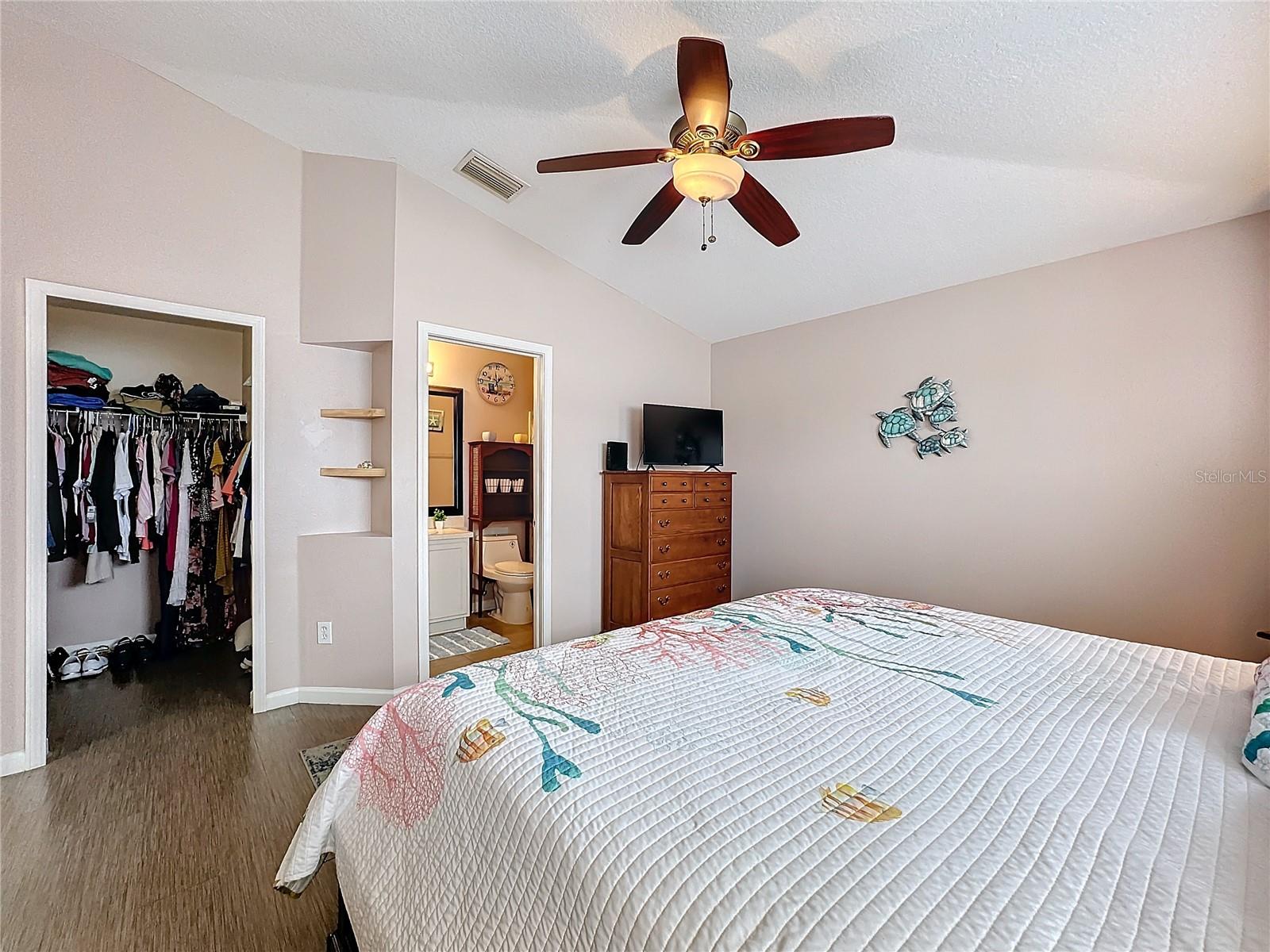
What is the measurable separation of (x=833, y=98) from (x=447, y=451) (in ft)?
12.1

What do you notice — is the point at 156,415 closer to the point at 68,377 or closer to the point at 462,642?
the point at 68,377

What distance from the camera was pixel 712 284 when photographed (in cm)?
374

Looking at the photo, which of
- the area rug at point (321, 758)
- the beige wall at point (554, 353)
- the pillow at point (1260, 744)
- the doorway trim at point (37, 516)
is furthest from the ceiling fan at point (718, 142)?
the area rug at point (321, 758)

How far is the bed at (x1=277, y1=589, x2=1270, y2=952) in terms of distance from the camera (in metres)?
0.68

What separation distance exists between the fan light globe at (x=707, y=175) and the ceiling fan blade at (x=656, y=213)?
0.11m

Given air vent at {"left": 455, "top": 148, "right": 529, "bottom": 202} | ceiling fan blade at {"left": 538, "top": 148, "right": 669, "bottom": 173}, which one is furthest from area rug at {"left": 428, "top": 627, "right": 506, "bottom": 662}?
ceiling fan blade at {"left": 538, "top": 148, "right": 669, "bottom": 173}

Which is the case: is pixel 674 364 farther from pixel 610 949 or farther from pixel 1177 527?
pixel 610 949

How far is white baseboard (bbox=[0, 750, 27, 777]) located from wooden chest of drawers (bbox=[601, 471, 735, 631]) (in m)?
2.82

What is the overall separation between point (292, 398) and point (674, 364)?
2.61m

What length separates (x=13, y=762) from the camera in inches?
90.4

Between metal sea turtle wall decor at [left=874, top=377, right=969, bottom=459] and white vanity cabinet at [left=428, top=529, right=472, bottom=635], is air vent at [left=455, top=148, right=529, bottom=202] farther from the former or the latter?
metal sea turtle wall decor at [left=874, top=377, right=969, bottom=459]

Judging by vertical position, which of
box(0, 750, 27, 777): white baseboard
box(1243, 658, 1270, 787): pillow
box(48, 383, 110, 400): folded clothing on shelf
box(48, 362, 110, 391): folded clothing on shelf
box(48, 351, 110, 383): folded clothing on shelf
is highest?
box(48, 351, 110, 383): folded clothing on shelf

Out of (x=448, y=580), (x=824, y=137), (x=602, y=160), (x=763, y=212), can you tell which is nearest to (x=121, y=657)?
(x=448, y=580)

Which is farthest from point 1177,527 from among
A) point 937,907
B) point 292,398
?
point 292,398
